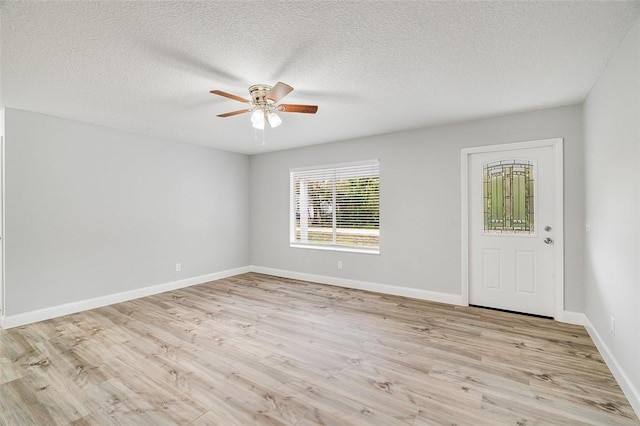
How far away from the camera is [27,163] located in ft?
11.9

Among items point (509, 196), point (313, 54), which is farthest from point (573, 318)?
point (313, 54)

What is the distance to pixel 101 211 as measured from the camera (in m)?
4.27

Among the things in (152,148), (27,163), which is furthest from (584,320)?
(27,163)

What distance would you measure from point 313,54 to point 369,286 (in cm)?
365

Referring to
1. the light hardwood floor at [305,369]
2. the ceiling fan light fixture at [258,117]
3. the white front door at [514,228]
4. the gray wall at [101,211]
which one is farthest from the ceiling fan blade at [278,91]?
the gray wall at [101,211]

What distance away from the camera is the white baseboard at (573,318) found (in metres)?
3.42

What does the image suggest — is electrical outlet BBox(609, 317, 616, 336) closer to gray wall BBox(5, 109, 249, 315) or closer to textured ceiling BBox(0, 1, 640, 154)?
textured ceiling BBox(0, 1, 640, 154)

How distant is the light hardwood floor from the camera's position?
1.99 m

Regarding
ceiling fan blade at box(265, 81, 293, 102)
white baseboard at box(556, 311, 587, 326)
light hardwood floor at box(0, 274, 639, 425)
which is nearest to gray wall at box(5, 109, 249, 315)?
light hardwood floor at box(0, 274, 639, 425)

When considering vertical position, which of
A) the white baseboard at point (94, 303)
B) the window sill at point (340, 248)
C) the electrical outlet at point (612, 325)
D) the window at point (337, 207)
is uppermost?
the window at point (337, 207)

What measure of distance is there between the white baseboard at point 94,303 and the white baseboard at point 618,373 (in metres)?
5.38

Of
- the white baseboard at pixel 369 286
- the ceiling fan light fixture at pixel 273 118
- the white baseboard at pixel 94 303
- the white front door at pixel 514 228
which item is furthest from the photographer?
the white baseboard at pixel 369 286

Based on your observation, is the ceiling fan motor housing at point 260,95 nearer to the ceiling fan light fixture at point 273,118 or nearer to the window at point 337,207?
the ceiling fan light fixture at point 273,118

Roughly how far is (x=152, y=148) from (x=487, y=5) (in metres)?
4.72
